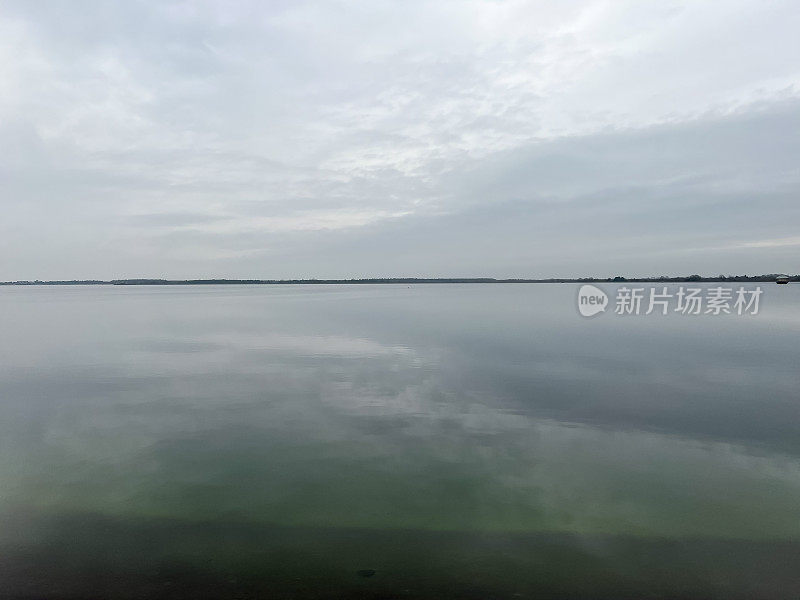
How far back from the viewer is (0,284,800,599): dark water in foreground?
6.06 m

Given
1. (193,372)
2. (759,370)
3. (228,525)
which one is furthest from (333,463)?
(759,370)

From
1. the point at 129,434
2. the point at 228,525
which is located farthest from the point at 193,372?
the point at 228,525

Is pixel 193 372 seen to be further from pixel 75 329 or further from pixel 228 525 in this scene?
pixel 75 329

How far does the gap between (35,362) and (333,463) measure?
751 inches

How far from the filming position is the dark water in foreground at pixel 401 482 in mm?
6062

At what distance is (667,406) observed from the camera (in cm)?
1370

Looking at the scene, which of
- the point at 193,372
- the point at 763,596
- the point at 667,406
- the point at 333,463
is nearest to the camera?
the point at 763,596

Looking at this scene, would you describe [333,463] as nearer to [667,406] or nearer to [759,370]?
→ [667,406]

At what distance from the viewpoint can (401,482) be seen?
8.70 m

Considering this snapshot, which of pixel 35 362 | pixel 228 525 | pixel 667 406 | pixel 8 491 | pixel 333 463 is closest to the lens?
pixel 228 525

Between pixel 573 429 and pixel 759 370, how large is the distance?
40.9 feet

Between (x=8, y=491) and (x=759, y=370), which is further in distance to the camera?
(x=759, y=370)

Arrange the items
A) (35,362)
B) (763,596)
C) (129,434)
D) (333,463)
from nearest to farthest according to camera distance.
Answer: (763,596)
(333,463)
(129,434)
(35,362)

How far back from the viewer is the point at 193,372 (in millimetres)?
18750
